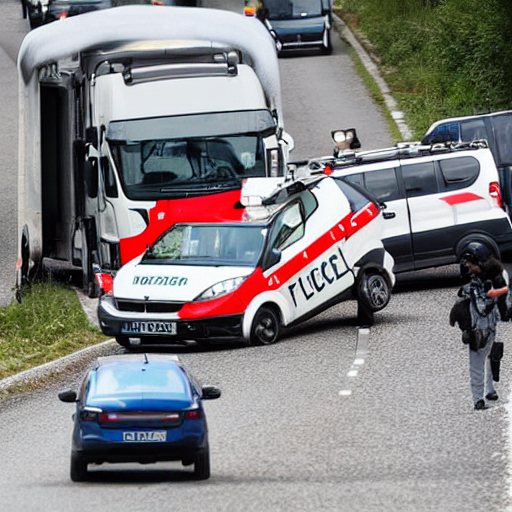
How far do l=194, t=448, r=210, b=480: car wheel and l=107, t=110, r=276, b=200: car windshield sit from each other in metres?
10.1

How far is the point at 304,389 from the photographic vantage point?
51.6ft

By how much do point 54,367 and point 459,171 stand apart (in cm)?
740

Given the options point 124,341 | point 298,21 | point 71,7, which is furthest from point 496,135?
point 298,21

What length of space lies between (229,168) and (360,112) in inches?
706

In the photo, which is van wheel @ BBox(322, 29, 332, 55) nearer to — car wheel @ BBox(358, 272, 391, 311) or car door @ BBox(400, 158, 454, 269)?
car door @ BBox(400, 158, 454, 269)

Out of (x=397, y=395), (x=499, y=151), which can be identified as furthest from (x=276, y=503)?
(x=499, y=151)

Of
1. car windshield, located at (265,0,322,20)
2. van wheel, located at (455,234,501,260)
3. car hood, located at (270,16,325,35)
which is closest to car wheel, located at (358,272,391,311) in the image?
van wheel, located at (455,234,501,260)

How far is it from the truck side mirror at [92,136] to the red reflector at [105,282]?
1.91 m

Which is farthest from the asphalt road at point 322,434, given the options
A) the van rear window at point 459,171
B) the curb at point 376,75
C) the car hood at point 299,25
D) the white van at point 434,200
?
the car hood at point 299,25

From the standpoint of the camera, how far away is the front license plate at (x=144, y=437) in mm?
11156

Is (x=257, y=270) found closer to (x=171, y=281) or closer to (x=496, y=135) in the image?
(x=171, y=281)

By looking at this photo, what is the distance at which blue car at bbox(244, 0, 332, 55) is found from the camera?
146ft

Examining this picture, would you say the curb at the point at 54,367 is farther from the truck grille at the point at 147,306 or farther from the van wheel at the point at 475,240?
the van wheel at the point at 475,240

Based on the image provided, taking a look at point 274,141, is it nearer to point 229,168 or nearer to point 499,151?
point 229,168
